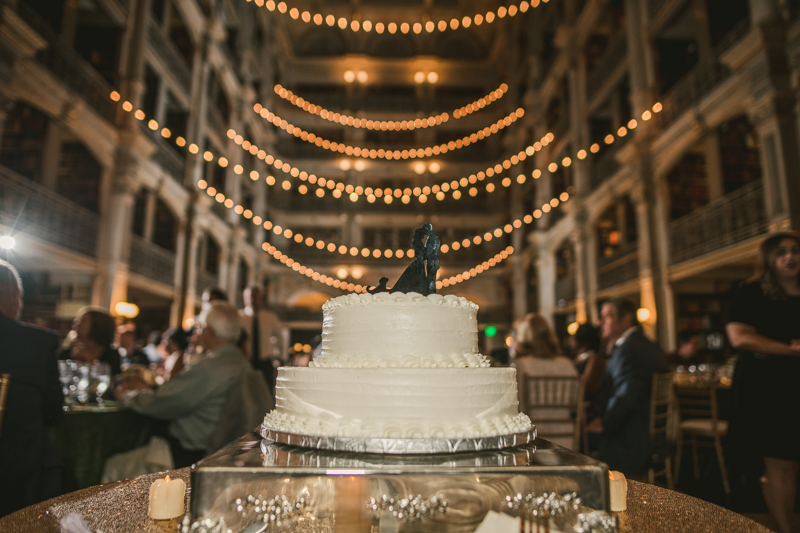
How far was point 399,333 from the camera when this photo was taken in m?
1.50

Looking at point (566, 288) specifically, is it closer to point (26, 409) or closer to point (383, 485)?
point (26, 409)

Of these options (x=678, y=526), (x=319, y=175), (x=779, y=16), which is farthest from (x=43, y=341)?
(x=319, y=175)

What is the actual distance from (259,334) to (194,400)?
116 inches

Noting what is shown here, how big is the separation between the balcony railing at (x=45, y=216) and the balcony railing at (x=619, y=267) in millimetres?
12274

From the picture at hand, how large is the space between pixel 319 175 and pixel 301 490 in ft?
80.1

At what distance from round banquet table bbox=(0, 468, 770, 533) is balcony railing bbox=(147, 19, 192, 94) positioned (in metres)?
13.0

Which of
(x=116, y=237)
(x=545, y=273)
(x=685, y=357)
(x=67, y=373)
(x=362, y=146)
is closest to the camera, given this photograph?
(x=67, y=373)

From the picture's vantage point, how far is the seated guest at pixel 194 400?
2.81 meters

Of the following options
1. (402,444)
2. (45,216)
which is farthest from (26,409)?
(45,216)

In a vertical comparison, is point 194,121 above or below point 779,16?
above

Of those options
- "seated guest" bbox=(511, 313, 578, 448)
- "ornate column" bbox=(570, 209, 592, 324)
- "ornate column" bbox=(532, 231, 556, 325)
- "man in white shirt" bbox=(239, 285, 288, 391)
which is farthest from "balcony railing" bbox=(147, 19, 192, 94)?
"ornate column" bbox=(532, 231, 556, 325)

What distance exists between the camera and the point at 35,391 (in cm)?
218

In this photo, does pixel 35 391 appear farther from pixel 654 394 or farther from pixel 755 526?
pixel 654 394

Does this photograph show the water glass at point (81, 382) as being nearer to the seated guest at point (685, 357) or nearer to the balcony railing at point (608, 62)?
the seated guest at point (685, 357)
